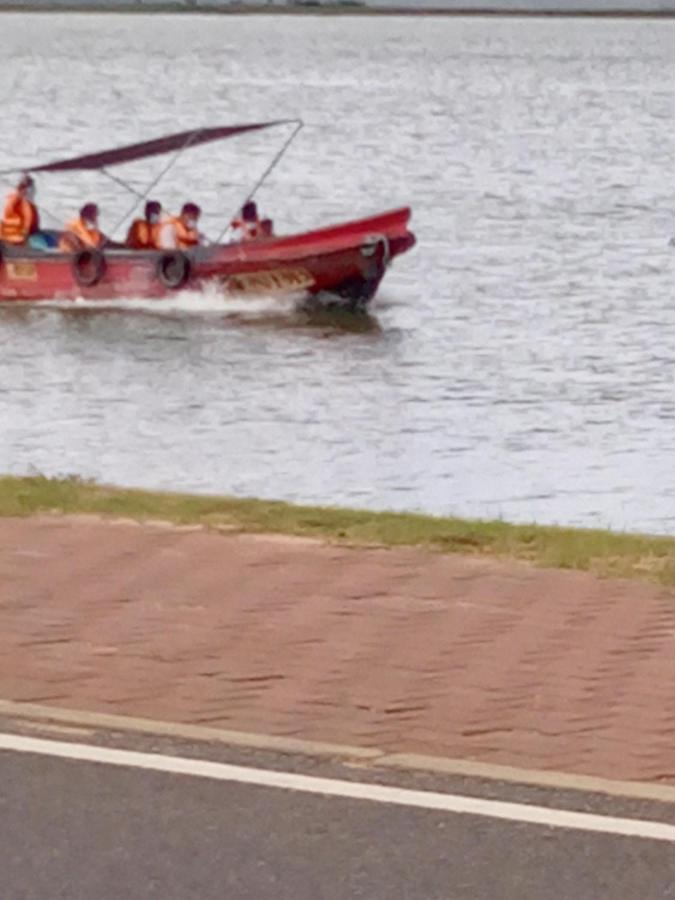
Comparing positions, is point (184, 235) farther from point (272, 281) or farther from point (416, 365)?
point (416, 365)

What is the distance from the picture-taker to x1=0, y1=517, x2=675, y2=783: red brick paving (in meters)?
7.35

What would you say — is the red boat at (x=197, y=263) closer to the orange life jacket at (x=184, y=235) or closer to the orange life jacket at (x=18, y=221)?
the orange life jacket at (x=184, y=235)

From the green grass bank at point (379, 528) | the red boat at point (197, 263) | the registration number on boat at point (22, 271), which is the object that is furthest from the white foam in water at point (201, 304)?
the green grass bank at point (379, 528)

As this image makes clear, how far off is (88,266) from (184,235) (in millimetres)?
1381

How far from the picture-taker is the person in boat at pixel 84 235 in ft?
117

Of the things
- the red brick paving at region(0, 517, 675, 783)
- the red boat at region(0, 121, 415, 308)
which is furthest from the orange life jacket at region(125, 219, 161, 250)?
the red brick paving at region(0, 517, 675, 783)

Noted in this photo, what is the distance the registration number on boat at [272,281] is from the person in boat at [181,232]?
74 centimetres

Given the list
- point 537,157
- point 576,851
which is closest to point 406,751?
point 576,851

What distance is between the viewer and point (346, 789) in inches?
263

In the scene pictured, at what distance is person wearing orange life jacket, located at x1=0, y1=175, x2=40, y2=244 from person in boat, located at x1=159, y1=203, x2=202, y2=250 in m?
1.76

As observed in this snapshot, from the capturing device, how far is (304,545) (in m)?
9.89

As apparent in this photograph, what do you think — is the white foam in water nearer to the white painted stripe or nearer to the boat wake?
the boat wake

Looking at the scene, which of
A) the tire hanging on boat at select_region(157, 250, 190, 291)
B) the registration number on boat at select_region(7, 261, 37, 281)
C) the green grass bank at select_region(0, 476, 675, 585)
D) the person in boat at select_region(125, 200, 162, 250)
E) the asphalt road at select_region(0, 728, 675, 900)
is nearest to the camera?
the asphalt road at select_region(0, 728, 675, 900)

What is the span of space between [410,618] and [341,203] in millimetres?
52206
